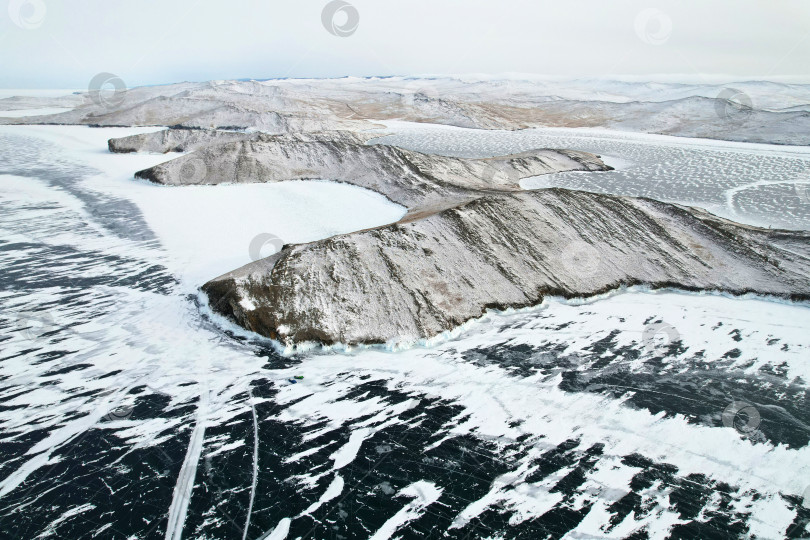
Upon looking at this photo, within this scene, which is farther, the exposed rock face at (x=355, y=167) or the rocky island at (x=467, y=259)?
the exposed rock face at (x=355, y=167)

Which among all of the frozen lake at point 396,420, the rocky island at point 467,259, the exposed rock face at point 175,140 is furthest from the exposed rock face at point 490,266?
the exposed rock face at point 175,140

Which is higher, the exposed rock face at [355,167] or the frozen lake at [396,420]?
the exposed rock face at [355,167]

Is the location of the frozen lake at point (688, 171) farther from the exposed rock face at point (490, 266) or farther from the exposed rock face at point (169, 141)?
the exposed rock face at point (169, 141)

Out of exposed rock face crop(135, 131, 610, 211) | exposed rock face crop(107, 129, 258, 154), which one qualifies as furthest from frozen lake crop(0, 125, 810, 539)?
exposed rock face crop(107, 129, 258, 154)

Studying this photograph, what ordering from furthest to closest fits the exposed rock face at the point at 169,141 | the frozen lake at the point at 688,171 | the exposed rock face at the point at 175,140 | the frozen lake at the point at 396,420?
1. the exposed rock face at the point at 169,141
2. the exposed rock face at the point at 175,140
3. the frozen lake at the point at 688,171
4. the frozen lake at the point at 396,420

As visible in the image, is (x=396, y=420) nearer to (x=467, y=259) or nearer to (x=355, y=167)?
(x=467, y=259)

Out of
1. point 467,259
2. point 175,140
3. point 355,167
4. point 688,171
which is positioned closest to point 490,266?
point 467,259
